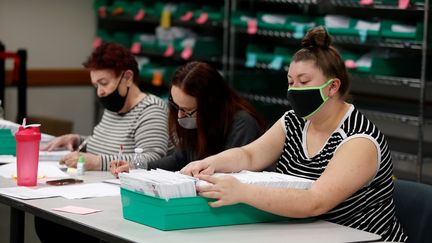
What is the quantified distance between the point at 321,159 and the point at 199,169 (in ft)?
1.51

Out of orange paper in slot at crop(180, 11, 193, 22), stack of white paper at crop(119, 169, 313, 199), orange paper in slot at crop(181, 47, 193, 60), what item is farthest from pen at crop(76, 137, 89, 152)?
orange paper in slot at crop(180, 11, 193, 22)

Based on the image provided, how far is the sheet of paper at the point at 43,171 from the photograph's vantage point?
3.89m

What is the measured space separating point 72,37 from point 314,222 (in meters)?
5.19

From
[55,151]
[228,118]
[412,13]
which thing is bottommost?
[55,151]

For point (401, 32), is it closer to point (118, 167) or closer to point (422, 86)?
point (422, 86)

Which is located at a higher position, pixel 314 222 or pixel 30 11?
pixel 30 11

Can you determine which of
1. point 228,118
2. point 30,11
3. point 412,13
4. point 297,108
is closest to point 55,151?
point 228,118

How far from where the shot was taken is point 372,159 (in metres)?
3.02

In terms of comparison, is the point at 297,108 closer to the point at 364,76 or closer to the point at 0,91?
the point at 364,76

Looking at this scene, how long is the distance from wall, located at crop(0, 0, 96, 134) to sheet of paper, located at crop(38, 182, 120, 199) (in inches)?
151

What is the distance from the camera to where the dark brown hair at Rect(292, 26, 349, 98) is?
10.5 ft

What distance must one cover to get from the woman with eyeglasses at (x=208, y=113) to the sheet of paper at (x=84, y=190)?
0.69 ft

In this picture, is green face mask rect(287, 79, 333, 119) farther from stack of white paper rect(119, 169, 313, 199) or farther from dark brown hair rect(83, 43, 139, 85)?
dark brown hair rect(83, 43, 139, 85)

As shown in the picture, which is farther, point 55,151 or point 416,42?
point 416,42
